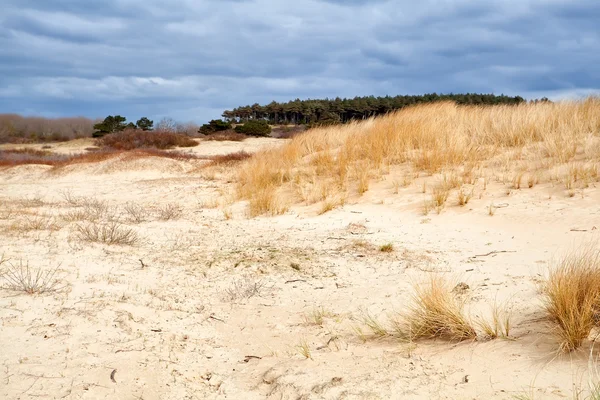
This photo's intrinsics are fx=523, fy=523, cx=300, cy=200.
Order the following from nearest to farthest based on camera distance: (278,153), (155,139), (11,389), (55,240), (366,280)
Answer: (11,389)
(366,280)
(55,240)
(278,153)
(155,139)

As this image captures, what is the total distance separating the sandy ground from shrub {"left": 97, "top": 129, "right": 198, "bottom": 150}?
18207 mm

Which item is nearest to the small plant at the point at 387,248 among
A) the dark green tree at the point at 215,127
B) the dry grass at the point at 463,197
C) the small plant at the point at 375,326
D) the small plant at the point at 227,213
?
the small plant at the point at 375,326

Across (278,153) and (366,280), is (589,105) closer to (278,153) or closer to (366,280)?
(278,153)

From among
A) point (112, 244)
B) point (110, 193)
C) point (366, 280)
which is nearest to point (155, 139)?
point (110, 193)

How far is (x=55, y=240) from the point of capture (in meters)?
6.04

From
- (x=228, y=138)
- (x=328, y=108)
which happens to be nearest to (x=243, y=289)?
(x=228, y=138)

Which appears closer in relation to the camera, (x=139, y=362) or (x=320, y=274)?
(x=139, y=362)

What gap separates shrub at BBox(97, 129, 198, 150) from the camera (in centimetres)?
2606

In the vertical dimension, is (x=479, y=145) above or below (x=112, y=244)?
above

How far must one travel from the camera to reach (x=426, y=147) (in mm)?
10289

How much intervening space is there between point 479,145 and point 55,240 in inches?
300

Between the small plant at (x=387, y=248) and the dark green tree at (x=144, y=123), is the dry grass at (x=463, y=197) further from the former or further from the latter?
the dark green tree at (x=144, y=123)

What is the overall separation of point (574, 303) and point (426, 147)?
24.7 ft

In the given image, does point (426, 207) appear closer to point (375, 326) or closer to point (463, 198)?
point (463, 198)
